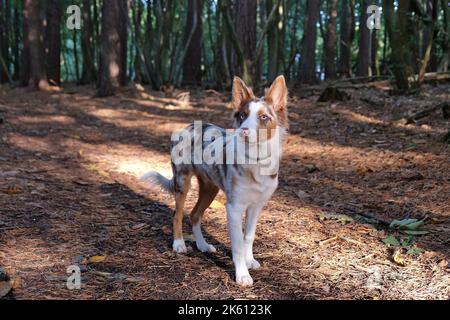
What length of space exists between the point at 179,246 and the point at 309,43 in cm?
1570

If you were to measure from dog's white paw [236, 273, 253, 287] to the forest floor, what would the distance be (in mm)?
57

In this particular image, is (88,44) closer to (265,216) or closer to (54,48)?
(54,48)

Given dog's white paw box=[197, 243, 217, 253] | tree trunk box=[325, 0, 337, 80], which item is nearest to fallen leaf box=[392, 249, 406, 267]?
dog's white paw box=[197, 243, 217, 253]

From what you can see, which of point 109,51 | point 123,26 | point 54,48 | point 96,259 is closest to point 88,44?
point 54,48

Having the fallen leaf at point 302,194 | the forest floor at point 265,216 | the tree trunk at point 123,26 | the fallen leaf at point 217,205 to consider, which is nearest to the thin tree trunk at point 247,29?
the forest floor at point 265,216

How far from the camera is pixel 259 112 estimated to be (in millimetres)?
3930

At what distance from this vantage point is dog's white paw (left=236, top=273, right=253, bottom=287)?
402 cm

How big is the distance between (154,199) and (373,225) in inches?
111

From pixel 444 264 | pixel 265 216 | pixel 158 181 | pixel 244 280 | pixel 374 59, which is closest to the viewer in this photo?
pixel 244 280

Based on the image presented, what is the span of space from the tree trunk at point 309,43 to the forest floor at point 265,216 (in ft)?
28.9

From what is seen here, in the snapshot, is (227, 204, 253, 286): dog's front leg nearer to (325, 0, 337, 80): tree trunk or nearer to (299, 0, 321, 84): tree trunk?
(299, 0, 321, 84): tree trunk

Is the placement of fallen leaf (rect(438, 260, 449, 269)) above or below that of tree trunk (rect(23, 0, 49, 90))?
below
